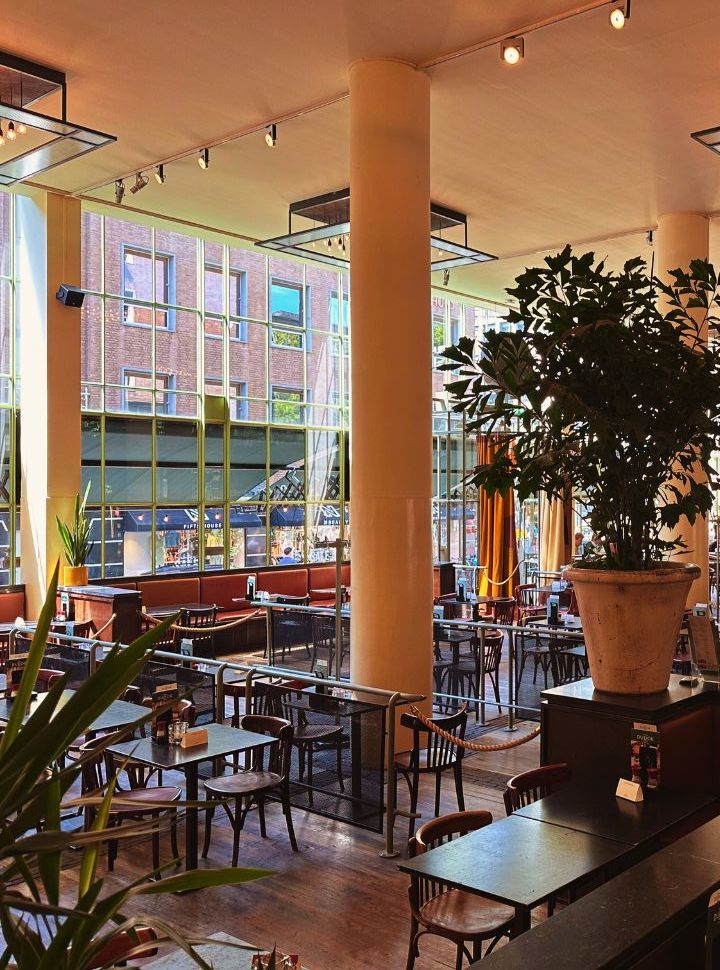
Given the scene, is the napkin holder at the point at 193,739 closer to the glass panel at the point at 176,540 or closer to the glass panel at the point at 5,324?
the glass panel at the point at 5,324

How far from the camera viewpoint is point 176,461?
42.5 ft

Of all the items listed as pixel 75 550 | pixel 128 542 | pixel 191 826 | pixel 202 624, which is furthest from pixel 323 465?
pixel 191 826

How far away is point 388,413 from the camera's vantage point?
21.6ft

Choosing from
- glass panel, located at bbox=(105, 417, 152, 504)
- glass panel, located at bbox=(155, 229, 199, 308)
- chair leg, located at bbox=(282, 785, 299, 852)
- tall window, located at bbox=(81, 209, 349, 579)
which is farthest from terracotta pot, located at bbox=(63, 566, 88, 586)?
chair leg, located at bbox=(282, 785, 299, 852)

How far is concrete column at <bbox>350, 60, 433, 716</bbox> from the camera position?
6598 millimetres

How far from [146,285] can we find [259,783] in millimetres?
9115

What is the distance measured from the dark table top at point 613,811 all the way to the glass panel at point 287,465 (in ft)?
35.0

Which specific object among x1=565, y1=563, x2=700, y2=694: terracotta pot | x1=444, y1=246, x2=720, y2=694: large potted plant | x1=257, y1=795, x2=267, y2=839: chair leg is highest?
x1=444, y1=246, x2=720, y2=694: large potted plant

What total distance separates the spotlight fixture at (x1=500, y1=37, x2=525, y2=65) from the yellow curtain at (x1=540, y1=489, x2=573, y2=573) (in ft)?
35.5

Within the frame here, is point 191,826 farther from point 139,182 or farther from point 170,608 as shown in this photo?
point 170,608

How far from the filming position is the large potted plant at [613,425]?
3.76 meters

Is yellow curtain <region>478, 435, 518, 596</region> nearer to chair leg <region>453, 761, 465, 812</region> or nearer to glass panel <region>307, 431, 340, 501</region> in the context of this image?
glass panel <region>307, 431, 340, 501</region>

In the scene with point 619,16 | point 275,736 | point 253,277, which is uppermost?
point 253,277

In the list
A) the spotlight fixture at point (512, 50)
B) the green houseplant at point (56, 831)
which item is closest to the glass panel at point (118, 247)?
the spotlight fixture at point (512, 50)
